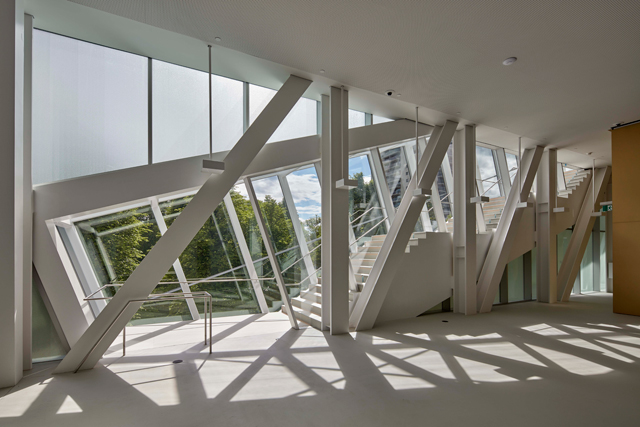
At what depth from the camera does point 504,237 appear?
891 cm

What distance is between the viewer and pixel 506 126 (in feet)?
26.8

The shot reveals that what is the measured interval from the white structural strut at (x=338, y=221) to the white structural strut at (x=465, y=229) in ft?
11.2

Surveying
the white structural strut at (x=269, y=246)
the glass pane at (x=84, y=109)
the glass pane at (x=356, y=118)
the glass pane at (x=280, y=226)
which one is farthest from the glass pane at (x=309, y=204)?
the glass pane at (x=84, y=109)

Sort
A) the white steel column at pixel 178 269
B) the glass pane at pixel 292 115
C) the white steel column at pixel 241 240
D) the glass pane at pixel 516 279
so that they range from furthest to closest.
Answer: the glass pane at pixel 516 279
the white steel column at pixel 241 240
the glass pane at pixel 292 115
the white steel column at pixel 178 269

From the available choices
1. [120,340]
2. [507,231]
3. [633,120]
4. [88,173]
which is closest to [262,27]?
[88,173]

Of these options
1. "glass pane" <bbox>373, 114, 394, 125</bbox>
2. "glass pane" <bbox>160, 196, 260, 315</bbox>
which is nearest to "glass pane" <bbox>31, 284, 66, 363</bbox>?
"glass pane" <bbox>160, 196, 260, 315</bbox>

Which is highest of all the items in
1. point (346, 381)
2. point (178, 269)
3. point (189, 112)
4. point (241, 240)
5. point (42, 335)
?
point (189, 112)

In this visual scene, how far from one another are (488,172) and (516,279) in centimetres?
338

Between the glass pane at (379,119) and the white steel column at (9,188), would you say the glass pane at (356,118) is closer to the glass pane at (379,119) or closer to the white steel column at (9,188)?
the glass pane at (379,119)

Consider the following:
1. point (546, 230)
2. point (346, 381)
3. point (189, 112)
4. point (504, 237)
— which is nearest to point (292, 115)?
point (189, 112)

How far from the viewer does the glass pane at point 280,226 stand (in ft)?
21.5

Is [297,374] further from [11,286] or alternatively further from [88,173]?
[88,173]

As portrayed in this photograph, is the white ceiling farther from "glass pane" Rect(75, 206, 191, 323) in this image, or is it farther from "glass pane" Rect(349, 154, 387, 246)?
"glass pane" Rect(75, 206, 191, 323)

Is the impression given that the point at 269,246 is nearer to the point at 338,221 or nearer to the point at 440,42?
the point at 338,221
